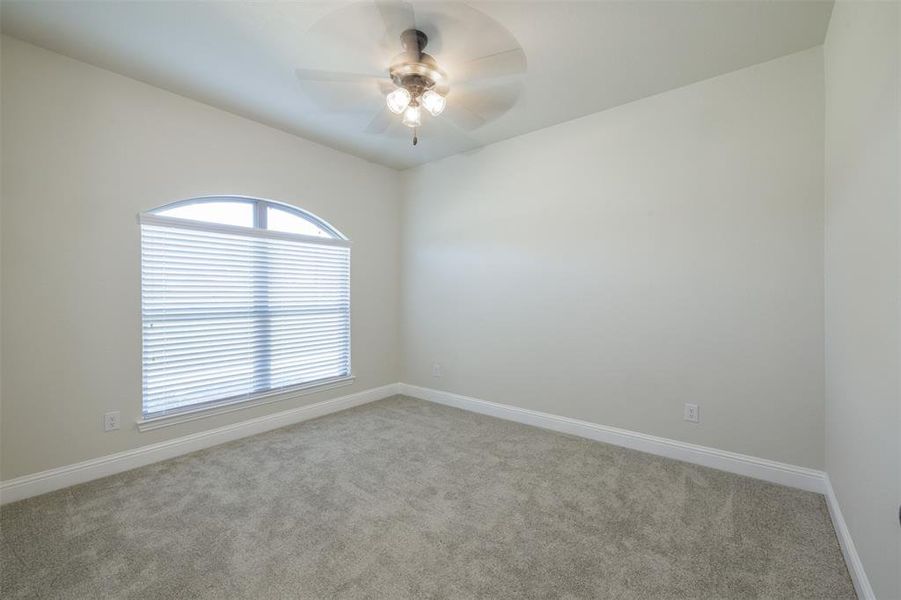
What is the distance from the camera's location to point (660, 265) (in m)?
2.72

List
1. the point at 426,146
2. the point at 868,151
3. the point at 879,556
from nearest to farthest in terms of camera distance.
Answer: the point at 879,556, the point at 868,151, the point at 426,146

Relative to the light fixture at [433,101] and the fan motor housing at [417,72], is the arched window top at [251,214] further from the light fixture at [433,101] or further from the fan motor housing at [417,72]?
the light fixture at [433,101]

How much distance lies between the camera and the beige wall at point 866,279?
1.19 m

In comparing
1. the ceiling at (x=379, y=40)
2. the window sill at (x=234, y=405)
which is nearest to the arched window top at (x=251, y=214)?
the ceiling at (x=379, y=40)

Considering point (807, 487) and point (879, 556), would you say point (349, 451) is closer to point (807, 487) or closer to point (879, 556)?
point (879, 556)

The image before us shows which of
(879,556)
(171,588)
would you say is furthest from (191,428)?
(879,556)

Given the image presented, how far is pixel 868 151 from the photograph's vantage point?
144cm

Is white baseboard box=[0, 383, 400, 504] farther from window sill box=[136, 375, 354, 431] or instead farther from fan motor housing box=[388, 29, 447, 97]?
fan motor housing box=[388, 29, 447, 97]

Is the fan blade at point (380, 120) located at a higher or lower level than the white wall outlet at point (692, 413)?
higher

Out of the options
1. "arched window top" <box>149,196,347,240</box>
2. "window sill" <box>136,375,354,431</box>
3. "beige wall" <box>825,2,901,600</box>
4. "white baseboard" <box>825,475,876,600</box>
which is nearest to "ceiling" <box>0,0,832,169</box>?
"beige wall" <box>825,2,901,600</box>

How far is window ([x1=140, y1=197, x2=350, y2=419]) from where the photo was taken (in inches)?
105

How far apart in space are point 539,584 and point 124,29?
3534 millimetres

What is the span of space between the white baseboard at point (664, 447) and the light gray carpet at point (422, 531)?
0.09 metres

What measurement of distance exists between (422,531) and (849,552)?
1.91m
